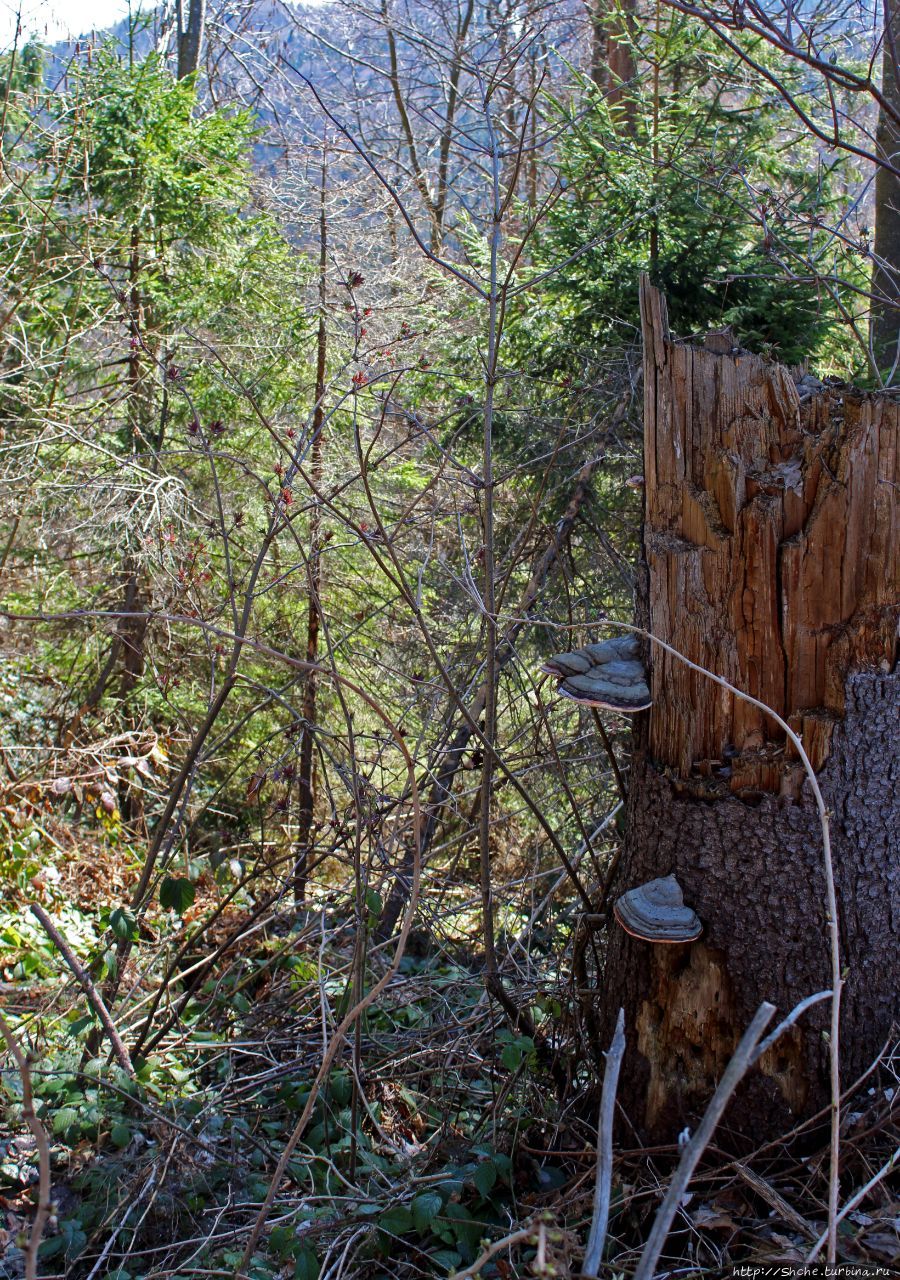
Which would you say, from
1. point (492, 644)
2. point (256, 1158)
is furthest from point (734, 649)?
point (256, 1158)

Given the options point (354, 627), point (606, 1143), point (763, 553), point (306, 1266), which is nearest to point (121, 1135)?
point (306, 1266)

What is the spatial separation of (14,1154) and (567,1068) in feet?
7.16

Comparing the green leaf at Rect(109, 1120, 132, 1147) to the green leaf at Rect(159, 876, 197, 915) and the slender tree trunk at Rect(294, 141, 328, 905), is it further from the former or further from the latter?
the slender tree trunk at Rect(294, 141, 328, 905)

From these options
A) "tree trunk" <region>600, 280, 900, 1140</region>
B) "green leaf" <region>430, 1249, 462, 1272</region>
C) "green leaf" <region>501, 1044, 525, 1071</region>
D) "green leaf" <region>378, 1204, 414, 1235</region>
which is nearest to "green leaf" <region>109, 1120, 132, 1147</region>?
"green leaf" <region>378, 1204, 414, 1235</region>

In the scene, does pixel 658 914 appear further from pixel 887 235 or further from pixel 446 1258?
pixel 887 235

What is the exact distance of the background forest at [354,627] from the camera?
295cm

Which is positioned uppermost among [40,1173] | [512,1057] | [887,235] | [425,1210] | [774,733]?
[887,235]

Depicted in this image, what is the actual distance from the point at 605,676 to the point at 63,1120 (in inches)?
101

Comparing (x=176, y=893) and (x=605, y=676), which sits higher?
(x=605, y=676)

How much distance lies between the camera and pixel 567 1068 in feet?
9.86

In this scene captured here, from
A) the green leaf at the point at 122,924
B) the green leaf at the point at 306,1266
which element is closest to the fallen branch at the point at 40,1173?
the green leaf at the point at 306,1266

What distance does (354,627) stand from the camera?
625 cm

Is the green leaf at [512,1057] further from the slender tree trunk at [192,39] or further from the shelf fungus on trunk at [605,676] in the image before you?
the slender tree trunk at [192,39]

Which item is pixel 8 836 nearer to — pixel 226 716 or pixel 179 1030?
pixel 226 716
